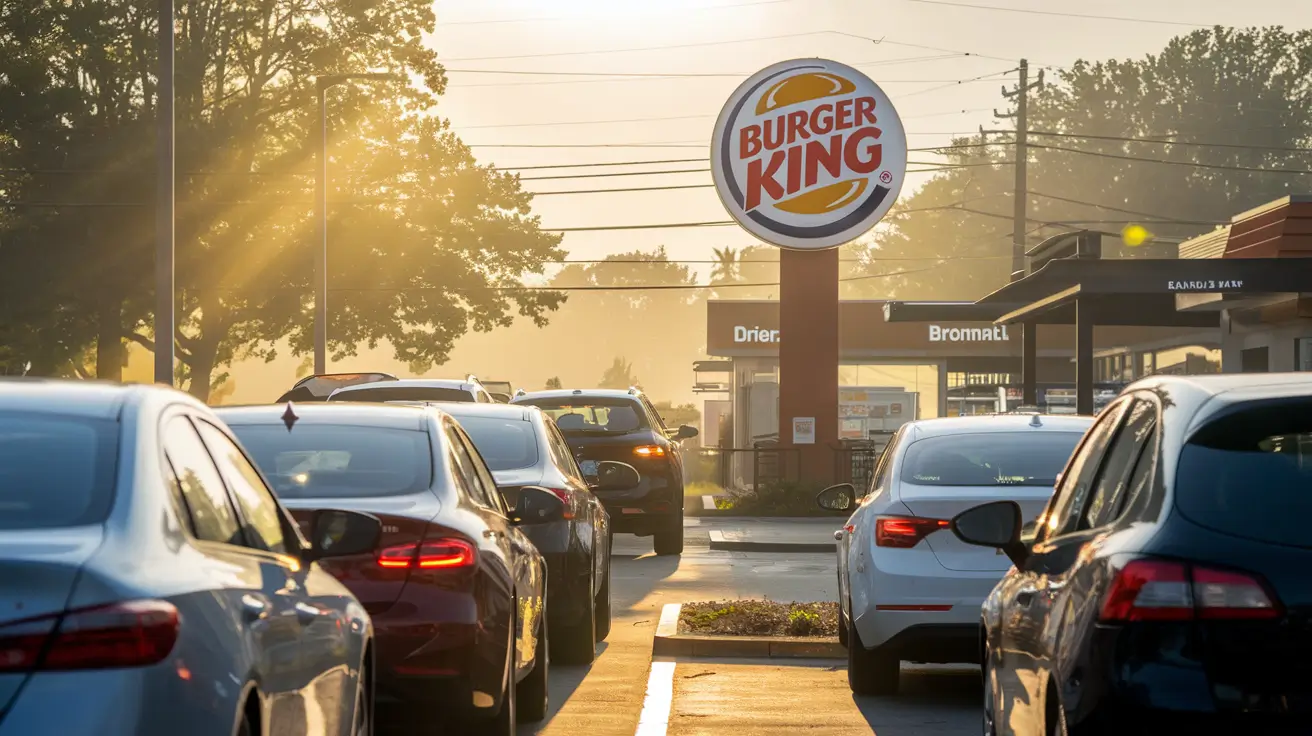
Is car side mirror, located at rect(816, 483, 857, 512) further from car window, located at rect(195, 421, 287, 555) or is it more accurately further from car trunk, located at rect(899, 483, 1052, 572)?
car window, located at rect(195, 421, 287, 555)

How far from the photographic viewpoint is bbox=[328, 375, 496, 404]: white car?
18.2 metres

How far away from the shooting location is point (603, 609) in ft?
44.4

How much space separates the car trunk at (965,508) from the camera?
397 inches

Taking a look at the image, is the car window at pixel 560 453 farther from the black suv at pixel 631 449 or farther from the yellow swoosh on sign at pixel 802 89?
the yellow swoosh on sign at pixel 802 89

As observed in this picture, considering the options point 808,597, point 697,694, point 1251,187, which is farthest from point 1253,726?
point 1251,187

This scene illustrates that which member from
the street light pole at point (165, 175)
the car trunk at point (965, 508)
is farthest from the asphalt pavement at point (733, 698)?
the street light pole at point (165, 175)

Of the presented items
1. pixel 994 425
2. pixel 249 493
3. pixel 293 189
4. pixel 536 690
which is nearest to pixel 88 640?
pixel 249 493

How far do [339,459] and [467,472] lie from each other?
2.18ft

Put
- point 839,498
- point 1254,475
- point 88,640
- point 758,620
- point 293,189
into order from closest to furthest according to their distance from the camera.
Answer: point 88,640 < point 1254,475 < point 839,498 < point 758,620 < point 293,189

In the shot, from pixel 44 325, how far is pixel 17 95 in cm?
638

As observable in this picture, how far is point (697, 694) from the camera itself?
35.4 feet

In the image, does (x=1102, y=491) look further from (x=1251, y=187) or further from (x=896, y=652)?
(x=1251, y=187)

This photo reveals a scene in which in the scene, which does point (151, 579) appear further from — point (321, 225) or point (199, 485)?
point (321, 225)

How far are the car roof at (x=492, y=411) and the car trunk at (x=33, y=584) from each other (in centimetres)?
874
